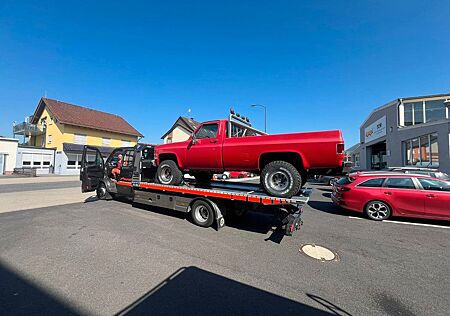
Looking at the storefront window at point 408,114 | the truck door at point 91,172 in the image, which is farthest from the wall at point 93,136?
the storefront window at point 408,114

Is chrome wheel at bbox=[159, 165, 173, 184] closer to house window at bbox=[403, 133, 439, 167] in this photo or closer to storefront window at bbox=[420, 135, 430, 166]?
house window at bbox=[403, 133, 439, 167]

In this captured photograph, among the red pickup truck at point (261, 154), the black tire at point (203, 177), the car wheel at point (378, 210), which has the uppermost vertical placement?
the red pickup truck at point (261, 154)

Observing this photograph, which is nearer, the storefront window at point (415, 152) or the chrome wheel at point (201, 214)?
the chrome wheel at point (201, 214)

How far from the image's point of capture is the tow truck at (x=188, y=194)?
487 cm

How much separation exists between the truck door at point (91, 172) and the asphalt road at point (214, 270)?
2.95 meters

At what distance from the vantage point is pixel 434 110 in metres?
20.0

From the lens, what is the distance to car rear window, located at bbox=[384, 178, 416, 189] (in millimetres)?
6454

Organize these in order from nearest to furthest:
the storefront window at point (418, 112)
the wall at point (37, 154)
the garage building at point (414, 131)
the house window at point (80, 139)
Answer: the garage building at point (414, 131), the storefront window at point (418, 112), the wall at point (37, 154), the house window at point (80, 139)

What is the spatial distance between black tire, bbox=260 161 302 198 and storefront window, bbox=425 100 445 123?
23.8 metres

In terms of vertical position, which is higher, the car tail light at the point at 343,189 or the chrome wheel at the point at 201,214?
the car tail light at the point at 343,189

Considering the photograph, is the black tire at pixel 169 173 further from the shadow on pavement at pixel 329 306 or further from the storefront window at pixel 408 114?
the storefront window at pixel 408 114

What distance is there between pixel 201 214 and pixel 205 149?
1866 millimetres

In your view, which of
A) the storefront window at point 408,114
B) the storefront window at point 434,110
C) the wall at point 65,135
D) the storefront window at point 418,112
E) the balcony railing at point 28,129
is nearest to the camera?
the storefront window at point 434,110

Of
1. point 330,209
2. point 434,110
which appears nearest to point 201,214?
point 330,209
